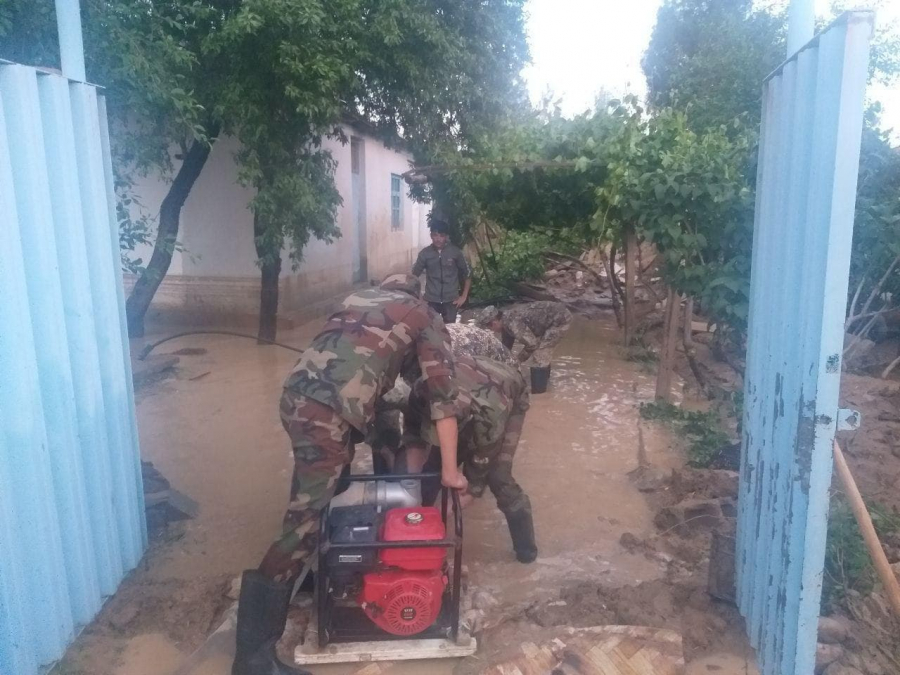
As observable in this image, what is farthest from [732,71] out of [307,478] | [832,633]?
[307,478]

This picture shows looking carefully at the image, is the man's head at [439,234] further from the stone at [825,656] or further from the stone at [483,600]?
the stone at [825,656]

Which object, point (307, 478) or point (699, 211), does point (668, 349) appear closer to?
point (699, 211)

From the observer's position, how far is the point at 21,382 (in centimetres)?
247

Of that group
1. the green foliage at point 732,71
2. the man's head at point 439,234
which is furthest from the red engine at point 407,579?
the green foliage at point 732,71

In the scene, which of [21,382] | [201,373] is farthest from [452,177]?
[21,382]

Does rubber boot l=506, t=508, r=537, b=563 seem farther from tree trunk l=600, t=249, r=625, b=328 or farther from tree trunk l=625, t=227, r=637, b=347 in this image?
tree trunk l=600, t=249, r=625, b=328

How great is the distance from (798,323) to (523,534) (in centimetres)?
192

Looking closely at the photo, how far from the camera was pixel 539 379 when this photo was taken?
23.4ft

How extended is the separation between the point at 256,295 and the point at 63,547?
25.3ft

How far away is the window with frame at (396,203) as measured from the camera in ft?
57.0

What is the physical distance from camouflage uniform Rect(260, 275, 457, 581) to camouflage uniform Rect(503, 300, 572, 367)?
14.1ft

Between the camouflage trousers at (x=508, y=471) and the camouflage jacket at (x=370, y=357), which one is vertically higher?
the camouflage jacket at (x=370, y=357)

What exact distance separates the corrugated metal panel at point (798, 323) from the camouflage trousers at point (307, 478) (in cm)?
167

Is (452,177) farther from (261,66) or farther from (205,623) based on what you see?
(205,623)
